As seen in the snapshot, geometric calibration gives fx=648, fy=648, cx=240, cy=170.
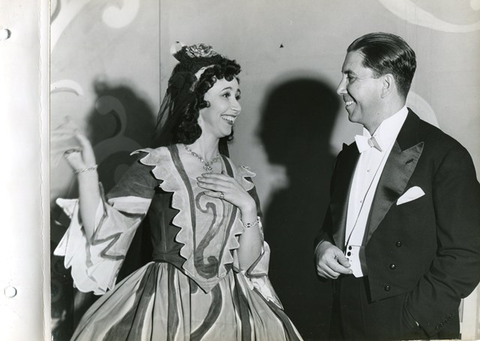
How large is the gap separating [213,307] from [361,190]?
59cm

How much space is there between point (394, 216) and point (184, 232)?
0.65 meters

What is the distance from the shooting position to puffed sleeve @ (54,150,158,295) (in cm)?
202

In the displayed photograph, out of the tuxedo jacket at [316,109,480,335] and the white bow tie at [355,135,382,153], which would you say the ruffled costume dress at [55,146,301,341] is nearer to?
the tuxedo jacket at [316,109,480,335]

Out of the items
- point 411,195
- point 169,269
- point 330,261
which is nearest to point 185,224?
point 169,269

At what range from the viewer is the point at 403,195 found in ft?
6.52

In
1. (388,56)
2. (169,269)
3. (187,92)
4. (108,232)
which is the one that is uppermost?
(388,56)

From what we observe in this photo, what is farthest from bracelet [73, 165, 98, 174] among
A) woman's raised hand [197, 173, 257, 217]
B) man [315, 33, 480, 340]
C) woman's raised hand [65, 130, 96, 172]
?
man [315, 33, 480, 340]

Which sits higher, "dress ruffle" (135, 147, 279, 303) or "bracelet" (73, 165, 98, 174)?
"bracelet" (73, 165, 98, 174)

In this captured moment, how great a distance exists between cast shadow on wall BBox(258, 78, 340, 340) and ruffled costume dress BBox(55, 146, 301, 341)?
0.23 feet

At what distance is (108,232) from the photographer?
2.03m

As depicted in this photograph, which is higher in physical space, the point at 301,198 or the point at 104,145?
the point at 104,145

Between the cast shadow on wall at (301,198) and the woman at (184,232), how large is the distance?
0.05m

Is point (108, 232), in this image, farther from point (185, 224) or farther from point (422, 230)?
point (422, 230)

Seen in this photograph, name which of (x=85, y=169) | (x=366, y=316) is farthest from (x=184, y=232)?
(x=366, y=316)
